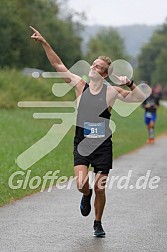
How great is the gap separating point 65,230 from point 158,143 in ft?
58.4

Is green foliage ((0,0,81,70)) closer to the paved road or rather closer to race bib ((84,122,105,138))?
the paved road

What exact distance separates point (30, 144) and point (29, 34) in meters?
43.0

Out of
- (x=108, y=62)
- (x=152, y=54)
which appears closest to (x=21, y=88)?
(x=108, y=62)

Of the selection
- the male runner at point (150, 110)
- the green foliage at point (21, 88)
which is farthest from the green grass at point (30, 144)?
the green foliage at point (21, 88)

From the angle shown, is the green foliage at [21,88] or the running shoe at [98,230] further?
the green foliage at [21,88]

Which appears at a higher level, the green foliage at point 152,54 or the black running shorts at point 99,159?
the black running shorts at point 99,159

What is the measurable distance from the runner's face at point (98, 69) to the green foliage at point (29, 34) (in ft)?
168

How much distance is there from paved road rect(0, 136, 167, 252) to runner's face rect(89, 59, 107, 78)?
1873mm

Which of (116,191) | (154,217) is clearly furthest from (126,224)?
(116,191)

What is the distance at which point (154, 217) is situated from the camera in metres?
10.1

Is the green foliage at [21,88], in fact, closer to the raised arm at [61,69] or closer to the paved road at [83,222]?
the paved road at [83,222]

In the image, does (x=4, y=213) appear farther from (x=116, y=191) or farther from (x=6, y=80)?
(x=6, y=80)

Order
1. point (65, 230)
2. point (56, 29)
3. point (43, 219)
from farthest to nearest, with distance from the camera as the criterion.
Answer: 1. point (56, 29)
2. point (43, 219)
3. point (65, 230)

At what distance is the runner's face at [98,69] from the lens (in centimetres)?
849
